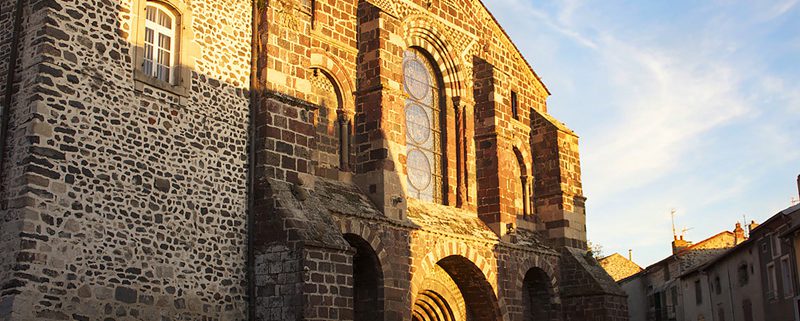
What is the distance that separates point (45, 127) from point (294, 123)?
175 inches

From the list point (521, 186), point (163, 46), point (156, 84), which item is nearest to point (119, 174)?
point (156, 84)

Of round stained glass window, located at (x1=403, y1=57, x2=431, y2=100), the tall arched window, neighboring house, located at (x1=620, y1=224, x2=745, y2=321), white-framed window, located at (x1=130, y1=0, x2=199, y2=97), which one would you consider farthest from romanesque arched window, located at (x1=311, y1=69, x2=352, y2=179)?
neighboring house, located at (x1=620, y1=224, x2=745, y2=321)

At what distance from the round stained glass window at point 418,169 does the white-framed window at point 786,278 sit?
37.3 ft

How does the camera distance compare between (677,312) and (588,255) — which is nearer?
(588,255)

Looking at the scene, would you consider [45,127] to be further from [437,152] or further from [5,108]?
[437,152]

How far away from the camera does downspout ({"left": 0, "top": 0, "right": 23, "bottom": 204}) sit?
12531 millimetres

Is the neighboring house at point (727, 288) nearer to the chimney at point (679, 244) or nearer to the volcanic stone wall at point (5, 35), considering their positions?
the chimney at point (679, 244)

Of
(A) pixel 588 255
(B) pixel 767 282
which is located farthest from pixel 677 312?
(A) pixel 588 255

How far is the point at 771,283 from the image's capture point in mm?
26906

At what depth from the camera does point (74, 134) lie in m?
12.6

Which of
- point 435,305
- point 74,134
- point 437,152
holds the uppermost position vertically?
point 437,152

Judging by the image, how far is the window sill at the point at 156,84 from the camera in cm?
1363

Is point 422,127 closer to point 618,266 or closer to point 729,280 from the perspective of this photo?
point 729,280

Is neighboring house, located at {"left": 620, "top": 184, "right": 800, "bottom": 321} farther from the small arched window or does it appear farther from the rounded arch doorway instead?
the small arched window
